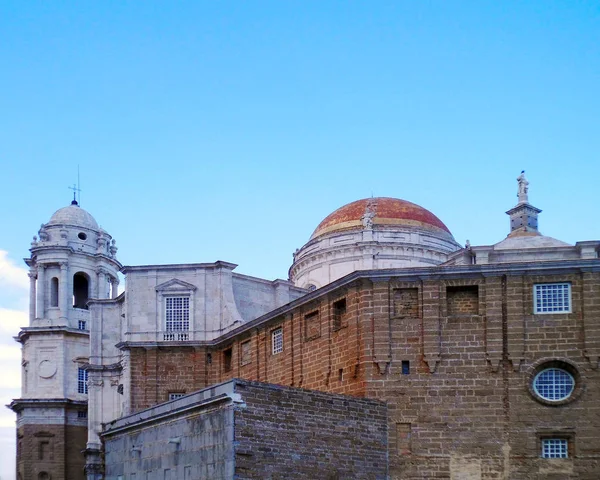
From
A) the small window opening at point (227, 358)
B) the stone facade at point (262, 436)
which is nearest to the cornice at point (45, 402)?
the small window opening at point (227, 358)

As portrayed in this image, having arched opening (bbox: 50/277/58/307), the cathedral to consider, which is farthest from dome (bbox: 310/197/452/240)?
arched opening (bbox: 50/277/58/307)

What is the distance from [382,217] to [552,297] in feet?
97.6

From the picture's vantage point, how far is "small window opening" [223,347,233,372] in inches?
2017

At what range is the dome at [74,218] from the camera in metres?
73.9

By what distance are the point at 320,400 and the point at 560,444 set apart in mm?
8894

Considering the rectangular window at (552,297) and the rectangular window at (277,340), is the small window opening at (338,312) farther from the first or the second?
the rectangular window at (552,297)

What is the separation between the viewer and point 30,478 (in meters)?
70.4

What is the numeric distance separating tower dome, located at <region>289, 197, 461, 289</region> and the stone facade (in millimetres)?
28382

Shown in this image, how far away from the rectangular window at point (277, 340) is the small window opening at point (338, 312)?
5368 millimetres

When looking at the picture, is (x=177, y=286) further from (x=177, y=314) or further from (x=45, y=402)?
(x=45, y=402)

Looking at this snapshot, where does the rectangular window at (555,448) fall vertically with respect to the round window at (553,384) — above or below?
below

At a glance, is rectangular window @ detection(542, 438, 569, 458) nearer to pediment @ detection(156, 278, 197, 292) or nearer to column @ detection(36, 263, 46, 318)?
pediment @ detection(156, 278, 197, 292)

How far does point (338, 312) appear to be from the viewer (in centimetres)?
4116

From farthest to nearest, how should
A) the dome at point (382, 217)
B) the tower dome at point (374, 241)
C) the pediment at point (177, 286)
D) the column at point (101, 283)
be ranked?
1. the column at point (101, 283)
2. the dome at point (382, 217)
3. the tower dome at point (374, 241)
4. the pediment at point (177, 286)
